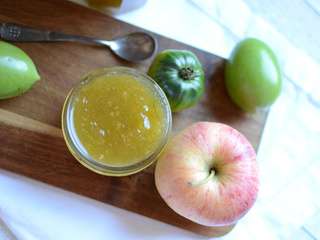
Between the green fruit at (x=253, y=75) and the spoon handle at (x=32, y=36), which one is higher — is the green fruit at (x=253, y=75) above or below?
above

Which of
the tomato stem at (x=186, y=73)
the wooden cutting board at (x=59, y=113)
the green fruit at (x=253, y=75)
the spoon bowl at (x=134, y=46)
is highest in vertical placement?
the green fruit at (x=253, y=75)

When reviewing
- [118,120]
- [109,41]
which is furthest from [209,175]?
[109,41]

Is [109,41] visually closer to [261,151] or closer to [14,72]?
[14,72]

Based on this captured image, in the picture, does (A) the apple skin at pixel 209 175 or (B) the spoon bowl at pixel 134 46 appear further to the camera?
(B) the spoon bowl at pixel 134 46

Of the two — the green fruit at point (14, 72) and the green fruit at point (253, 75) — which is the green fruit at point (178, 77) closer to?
the green fruit at point (253, 75)

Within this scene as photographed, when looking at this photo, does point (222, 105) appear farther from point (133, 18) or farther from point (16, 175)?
point (16, 175)

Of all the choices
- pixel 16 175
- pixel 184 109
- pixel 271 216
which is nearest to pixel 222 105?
pixel 184 109

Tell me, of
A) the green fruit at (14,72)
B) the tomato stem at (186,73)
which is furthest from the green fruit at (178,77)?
the green fruit at (14,72)
